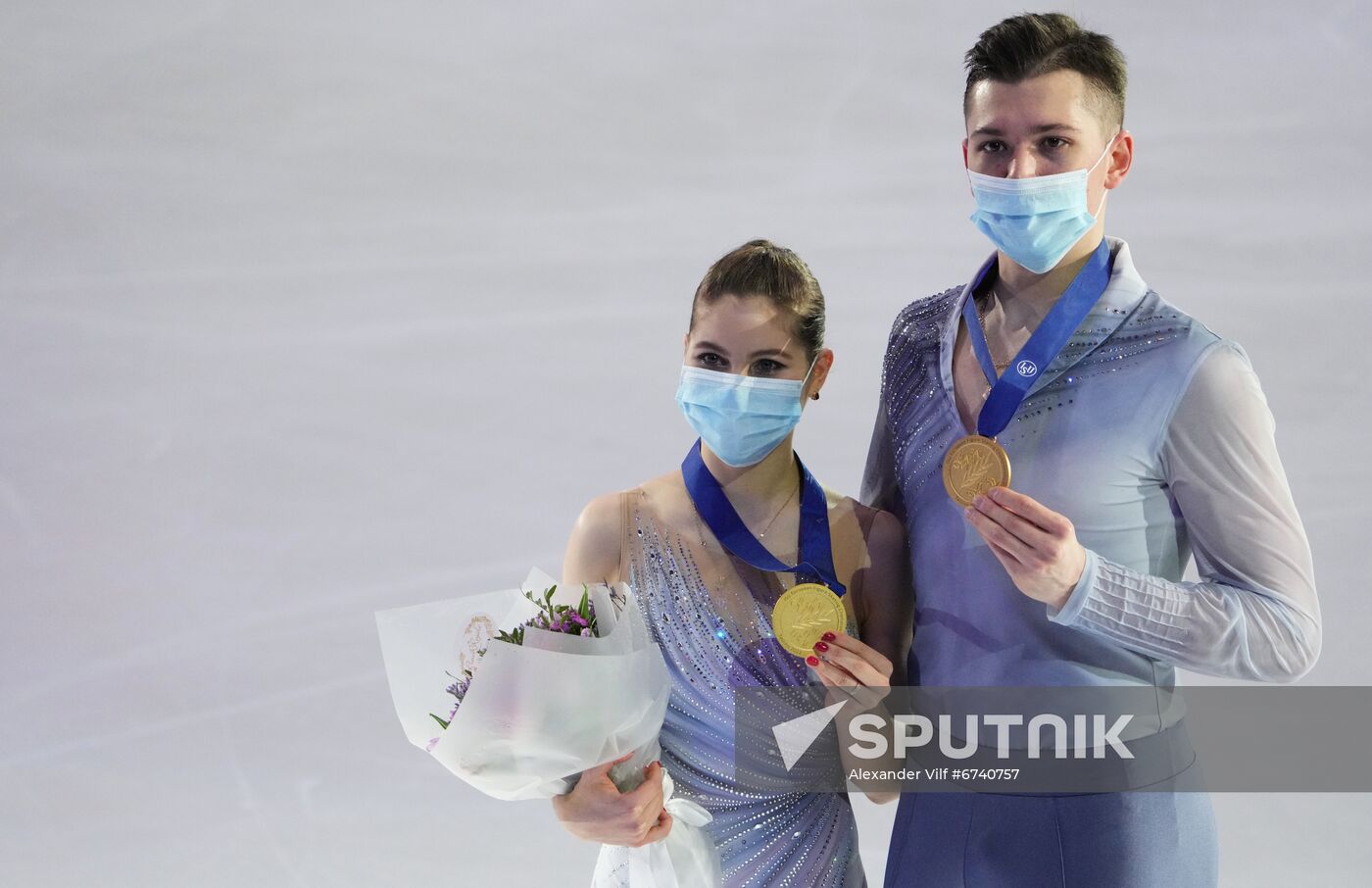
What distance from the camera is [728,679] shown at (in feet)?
8.55

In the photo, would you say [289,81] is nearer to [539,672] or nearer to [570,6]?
[570,6]

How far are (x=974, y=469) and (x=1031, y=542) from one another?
0.69 feet

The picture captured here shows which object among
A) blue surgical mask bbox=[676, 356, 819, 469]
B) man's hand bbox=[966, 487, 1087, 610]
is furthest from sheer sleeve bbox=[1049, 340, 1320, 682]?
blue surgical mask bbox=[676, 356, 819, 469]

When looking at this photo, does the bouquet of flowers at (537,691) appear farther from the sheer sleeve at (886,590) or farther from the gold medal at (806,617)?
the sheer sleeve at (886,590)

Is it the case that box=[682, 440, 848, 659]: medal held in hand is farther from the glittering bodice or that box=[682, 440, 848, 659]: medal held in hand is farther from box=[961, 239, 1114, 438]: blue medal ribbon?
box=[961, 239, 1114, 438]: blue medal ribbon

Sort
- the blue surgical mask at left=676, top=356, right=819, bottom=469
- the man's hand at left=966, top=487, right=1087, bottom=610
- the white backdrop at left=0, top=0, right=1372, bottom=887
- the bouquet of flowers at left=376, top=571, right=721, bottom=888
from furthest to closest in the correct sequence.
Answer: the white backdrop at left=0, top=0, right=1372, bottom=887 → the blue surgical mask at left=676, top=356, right=819, bottom=469 → the bouquet of flowers at left=376, top=571, right=721, bottom=888 → the man's hand at left=966, top=487, right=1087, bottom=610

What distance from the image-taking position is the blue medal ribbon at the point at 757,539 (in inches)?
102

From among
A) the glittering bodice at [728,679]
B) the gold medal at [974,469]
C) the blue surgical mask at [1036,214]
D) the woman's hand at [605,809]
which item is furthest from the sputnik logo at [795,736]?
the blue surgical mask at [1036,214]

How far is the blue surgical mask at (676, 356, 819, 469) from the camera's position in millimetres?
2562

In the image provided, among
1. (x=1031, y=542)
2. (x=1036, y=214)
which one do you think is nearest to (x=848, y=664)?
(x=1031, y=542)

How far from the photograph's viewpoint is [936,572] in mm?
2459

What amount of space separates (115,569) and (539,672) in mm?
4499

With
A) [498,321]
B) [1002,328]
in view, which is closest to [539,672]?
[1002,328]

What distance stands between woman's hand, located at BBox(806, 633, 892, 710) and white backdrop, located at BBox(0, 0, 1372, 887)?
3.23 m
